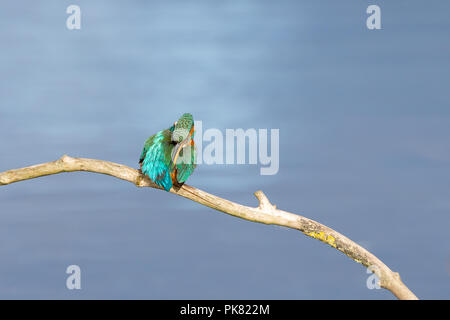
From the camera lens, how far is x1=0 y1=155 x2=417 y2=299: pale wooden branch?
6191 millimetres

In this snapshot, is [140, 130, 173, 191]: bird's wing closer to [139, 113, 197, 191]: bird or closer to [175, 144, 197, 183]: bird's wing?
[139, 113, 197, 191]: bird

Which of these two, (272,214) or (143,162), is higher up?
(143,162)

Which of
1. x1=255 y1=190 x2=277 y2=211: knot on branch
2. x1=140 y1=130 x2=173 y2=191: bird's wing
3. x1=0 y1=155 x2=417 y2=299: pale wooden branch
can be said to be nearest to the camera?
x1=140 y1=130 x2=173 y2=191: bird's wing

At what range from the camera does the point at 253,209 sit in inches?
253

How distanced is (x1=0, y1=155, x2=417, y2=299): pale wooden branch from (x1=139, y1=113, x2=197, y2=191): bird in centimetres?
25

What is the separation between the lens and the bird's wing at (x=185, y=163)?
241 inches

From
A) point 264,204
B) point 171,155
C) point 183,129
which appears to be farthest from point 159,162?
point 264,204

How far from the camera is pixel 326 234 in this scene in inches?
254

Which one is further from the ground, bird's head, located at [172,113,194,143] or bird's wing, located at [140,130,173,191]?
bird's head, located at [172,113,194,143]

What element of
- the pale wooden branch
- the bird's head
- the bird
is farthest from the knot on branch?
the bird's head

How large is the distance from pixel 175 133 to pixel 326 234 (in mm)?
2607
